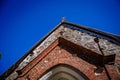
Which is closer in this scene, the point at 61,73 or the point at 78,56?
the point at 78,56

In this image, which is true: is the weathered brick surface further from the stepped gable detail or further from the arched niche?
the arched niche

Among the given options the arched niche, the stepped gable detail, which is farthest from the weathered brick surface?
the arched niche

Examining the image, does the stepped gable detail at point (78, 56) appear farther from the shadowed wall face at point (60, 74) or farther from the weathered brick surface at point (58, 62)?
the shadowed wall face at point (60, 74)

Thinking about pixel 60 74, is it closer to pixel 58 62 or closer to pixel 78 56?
pixel 58 62

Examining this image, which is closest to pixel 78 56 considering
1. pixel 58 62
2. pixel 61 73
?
pixel 58 62

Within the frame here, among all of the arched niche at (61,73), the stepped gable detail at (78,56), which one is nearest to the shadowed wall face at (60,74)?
the arched niche at (61,73)

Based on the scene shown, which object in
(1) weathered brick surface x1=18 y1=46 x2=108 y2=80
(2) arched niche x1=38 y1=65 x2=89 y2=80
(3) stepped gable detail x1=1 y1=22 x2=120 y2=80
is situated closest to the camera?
(3) stepped gable detail x1=1 y1=22 x2=120 y2=80

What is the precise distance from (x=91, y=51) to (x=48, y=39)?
3.00m

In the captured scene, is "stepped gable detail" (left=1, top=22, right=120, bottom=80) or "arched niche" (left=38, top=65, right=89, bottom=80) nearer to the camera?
"stepped gable detail" (left=1, top=22, right=120, bottom=80)

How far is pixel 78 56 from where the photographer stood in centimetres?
637

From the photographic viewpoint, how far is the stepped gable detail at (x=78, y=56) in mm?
5527

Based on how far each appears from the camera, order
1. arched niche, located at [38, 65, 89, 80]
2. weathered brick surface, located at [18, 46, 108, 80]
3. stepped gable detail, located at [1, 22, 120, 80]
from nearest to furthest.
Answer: stepped gable detail, located at [1, 22, 120, 80], weathered brick surface, located at [18, 46, 108, 80], arched niche, located at [38, 65, 89, 80]

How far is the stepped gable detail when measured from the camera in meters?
5.53

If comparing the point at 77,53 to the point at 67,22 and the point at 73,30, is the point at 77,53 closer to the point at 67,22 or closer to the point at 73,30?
the point at 73,30
